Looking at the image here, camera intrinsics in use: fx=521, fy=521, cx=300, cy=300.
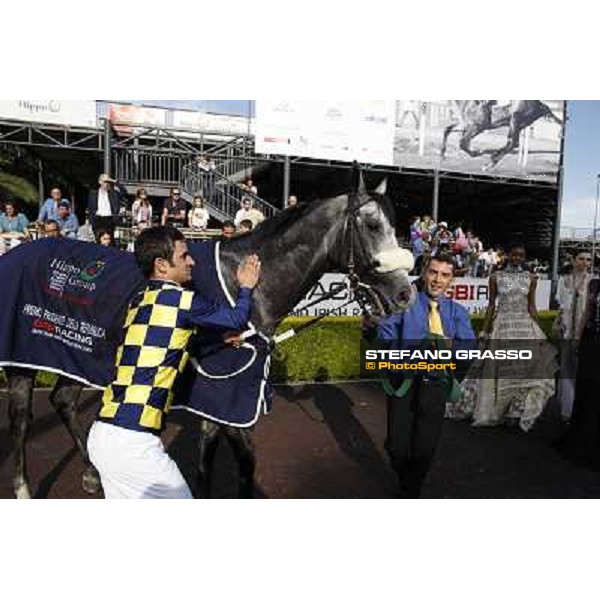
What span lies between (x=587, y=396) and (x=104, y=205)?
477 cm

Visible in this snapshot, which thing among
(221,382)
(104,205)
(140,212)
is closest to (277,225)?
(221,382)

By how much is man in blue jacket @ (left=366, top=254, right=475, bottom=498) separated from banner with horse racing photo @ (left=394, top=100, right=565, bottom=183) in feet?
5.37

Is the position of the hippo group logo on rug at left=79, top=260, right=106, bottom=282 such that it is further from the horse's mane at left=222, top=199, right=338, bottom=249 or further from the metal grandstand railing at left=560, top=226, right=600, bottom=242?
the metal grandstand railing at left=560, top=226, right=600, bottom=242

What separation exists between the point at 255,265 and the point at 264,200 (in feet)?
18.2

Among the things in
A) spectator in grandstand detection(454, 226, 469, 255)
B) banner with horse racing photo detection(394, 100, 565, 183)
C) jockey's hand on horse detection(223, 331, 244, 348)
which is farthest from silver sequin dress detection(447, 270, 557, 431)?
jockey's hand on horse detection(223, 331, 244, 348)

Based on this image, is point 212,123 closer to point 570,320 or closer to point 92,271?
point 92,271

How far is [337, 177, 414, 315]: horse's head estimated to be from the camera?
3.08 m

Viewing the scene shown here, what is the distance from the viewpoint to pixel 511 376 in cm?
508

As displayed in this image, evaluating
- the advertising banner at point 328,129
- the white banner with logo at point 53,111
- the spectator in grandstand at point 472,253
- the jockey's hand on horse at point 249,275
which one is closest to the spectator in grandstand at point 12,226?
the white banner with logo at point 53,111

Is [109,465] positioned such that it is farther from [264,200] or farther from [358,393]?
[264,200]

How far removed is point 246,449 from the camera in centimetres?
317

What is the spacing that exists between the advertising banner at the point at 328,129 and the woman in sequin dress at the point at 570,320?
92.7 inches

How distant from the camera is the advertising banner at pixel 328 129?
459 cm
